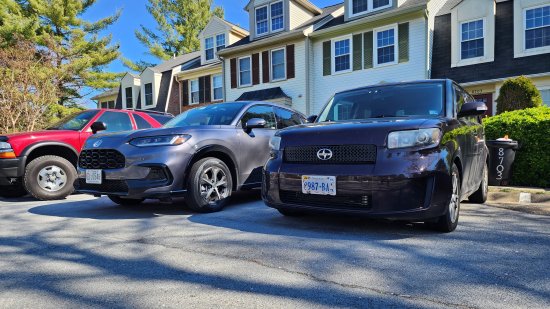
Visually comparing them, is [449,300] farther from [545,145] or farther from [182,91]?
[182,91]

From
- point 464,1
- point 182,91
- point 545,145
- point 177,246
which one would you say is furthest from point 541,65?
point 182,91

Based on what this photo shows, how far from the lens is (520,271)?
2.72 m

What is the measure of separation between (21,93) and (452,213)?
1770cm

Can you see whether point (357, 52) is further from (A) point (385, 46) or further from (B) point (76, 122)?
(B) point (76, 122)

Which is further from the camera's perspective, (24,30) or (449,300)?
(24,30)

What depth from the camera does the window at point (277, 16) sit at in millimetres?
19828

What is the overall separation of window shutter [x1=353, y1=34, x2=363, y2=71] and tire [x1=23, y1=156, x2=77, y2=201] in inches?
514

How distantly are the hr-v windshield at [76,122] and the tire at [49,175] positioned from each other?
0.82 metres

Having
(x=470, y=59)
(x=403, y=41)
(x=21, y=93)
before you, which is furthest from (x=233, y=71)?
(x=470, y=59)

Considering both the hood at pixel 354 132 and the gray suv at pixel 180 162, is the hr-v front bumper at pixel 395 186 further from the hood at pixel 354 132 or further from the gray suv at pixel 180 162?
the gray suv at pixel 180 162

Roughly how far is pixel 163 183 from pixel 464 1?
15.1 metres

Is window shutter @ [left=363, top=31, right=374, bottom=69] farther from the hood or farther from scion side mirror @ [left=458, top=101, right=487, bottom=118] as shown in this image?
the hood

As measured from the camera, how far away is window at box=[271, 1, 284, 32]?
1983 cm

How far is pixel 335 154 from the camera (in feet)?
Result: 12.3
